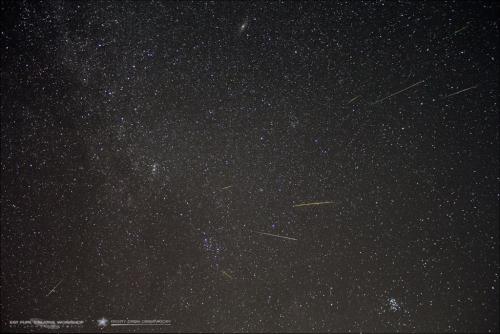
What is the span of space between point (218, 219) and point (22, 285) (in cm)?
74

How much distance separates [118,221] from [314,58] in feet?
2.81

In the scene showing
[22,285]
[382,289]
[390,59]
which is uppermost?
[390,59]

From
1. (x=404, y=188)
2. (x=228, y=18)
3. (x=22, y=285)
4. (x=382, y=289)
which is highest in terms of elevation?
(x=228, y=18)

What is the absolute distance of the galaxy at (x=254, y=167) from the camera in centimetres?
100

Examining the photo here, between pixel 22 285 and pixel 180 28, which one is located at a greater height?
pixel 180 28

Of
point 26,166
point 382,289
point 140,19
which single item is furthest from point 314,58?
point 26,166

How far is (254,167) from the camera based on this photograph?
3.42ft

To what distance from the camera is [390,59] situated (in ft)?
3.30

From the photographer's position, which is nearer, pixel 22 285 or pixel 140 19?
pixel 140 19

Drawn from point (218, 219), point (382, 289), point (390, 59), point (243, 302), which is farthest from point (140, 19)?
point (382, 289)

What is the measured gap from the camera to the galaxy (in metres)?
1.00

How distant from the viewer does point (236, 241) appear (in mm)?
1054

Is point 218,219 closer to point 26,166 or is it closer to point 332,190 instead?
point 332,190

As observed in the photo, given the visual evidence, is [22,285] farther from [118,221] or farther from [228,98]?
[228,98]
